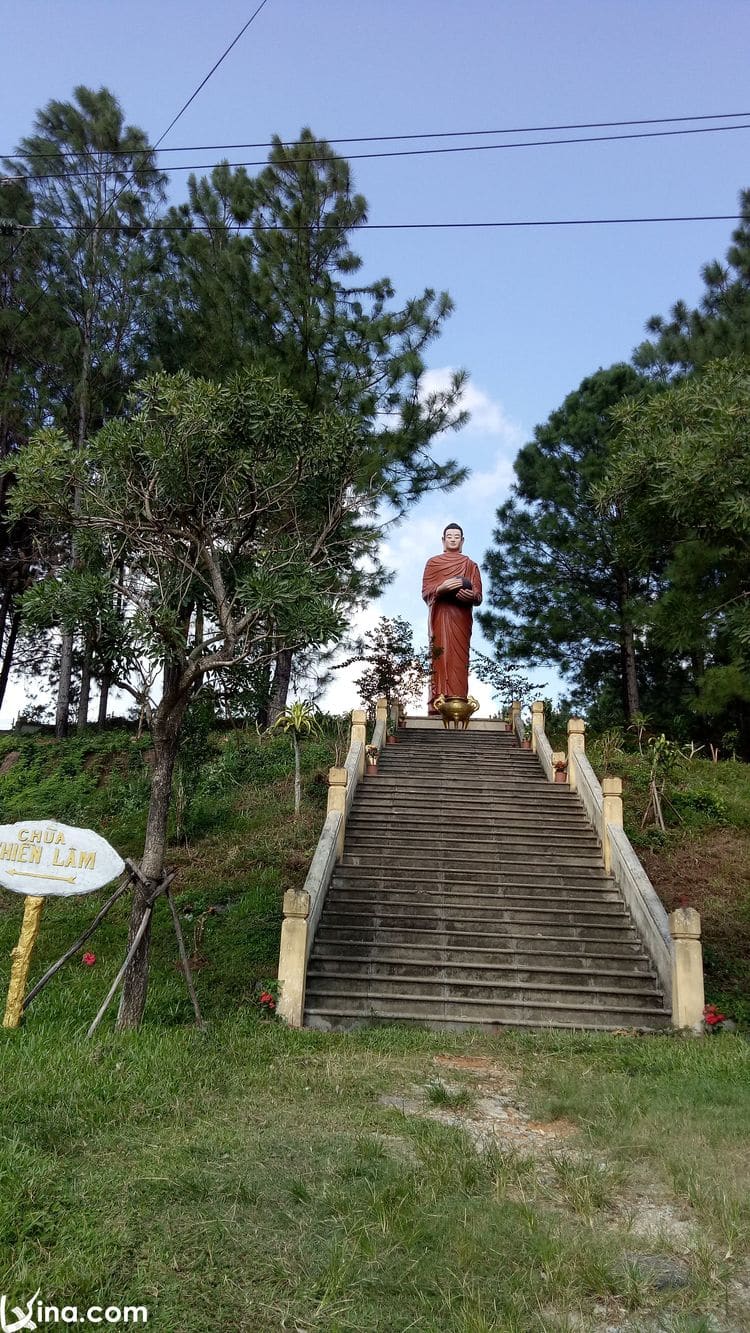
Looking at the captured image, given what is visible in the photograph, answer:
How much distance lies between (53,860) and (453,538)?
1470 centimetres

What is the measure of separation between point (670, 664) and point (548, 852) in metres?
11.2

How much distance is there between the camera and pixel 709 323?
2009cm

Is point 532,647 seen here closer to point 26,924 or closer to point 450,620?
point 450,620

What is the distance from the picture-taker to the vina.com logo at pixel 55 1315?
297cm

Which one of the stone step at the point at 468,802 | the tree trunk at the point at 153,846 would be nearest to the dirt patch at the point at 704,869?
the stone step at the point at 468,802

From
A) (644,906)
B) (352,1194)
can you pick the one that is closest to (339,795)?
(644,906)

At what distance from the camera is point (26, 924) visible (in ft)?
22.0

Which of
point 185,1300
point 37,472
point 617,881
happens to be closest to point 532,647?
point 617,881

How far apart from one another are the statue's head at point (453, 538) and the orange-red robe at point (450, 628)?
27.2 inches

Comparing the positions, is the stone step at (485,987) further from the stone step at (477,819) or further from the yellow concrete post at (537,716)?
the yellow concrete post at (537,716)

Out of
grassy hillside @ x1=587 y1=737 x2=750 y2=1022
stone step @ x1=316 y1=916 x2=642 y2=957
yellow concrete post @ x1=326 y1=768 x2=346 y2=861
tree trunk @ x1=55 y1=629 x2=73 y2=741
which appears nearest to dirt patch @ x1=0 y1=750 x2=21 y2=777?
tree trunk @ x1=55 y1=629 x2=73 y2=741

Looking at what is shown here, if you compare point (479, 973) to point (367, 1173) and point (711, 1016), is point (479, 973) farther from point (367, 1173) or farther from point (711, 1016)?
point (367, 1173)

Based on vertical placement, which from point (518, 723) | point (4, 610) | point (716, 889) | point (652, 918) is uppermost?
point (4, 610)

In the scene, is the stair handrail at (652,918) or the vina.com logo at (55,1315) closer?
the vina.com logo at (55,1315)
